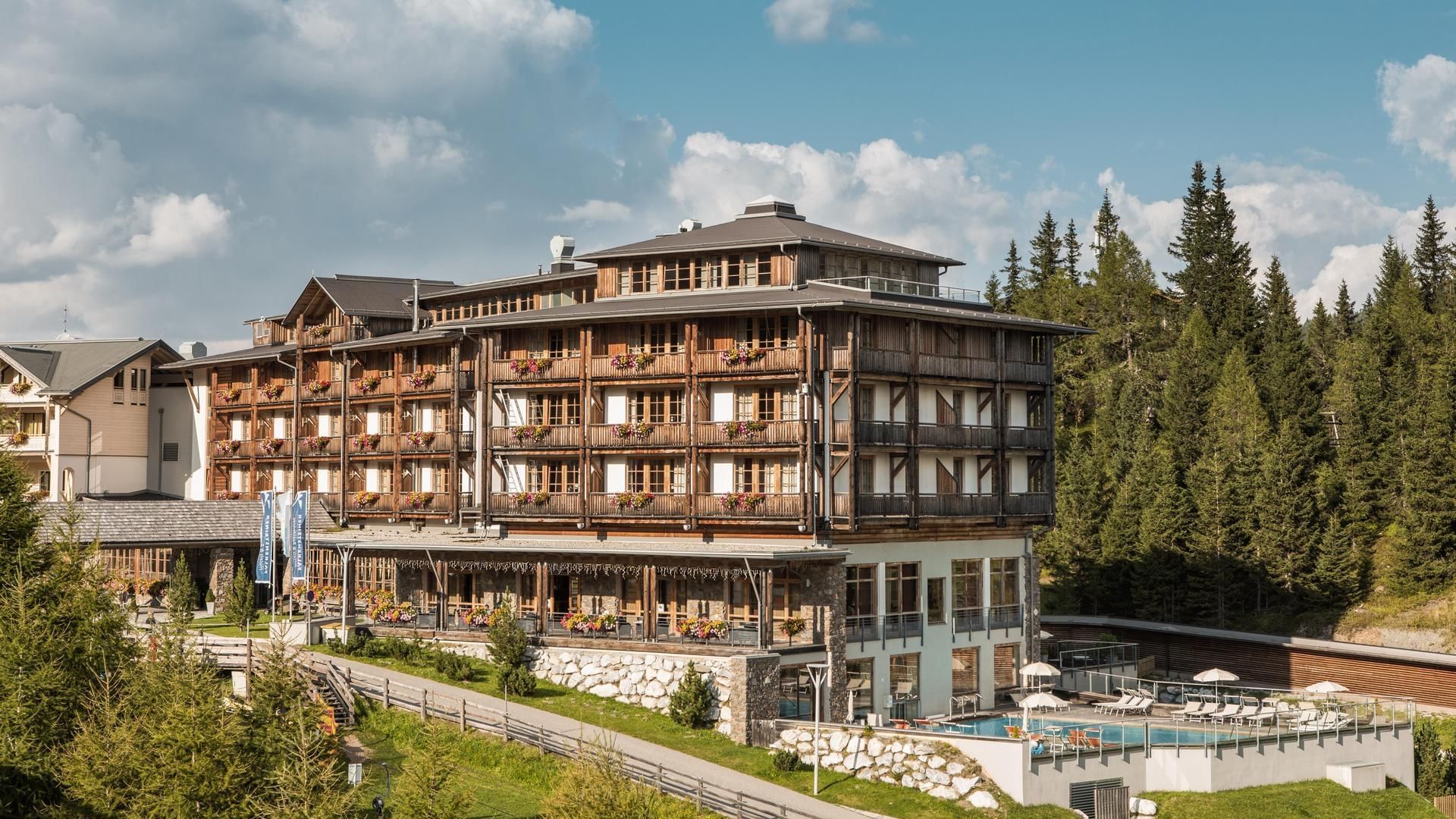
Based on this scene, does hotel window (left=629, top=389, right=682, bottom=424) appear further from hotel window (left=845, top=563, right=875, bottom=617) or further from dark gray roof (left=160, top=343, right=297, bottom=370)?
dark gray roof (left=160, top=343, right=297, bottom=370)

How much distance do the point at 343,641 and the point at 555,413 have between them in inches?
470

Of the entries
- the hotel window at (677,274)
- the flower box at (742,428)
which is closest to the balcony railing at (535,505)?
the flower box at (742,428)

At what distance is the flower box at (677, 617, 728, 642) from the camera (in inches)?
2008

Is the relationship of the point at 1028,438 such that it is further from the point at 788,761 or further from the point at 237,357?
the point at 237,357

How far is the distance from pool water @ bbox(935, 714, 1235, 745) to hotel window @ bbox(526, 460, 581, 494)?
748 inches

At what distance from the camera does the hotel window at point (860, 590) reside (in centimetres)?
5416

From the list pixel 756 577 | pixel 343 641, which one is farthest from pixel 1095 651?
pixel 343 641

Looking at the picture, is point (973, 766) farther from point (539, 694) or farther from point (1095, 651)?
point (1095, 651)

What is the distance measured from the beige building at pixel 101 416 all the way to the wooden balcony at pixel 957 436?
43971 millimetres

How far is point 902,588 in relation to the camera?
184 feet

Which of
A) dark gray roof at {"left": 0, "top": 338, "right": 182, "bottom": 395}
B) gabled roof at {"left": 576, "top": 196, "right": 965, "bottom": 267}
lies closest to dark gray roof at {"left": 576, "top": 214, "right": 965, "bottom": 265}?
gabled roof at {"left": 576, "top": 196, "right": 965, "bottom": 267}

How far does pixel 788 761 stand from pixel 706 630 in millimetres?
7536

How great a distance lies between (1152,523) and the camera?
7906 cm

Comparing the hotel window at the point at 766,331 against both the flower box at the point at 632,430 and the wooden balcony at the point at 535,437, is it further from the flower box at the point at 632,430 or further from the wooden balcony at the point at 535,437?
the wooden balcony at the point at 535,437
